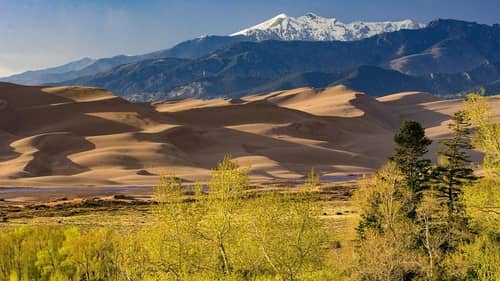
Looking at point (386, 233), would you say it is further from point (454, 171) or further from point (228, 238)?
point (228, 238)

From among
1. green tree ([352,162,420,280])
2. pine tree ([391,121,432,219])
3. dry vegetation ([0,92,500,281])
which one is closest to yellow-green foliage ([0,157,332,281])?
dry vegetation ([0,92,500,281])

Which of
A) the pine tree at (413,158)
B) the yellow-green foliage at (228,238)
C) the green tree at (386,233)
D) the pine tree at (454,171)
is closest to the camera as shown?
the yellow-green foliage at (228,238)

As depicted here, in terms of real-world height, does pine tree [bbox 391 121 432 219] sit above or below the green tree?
above

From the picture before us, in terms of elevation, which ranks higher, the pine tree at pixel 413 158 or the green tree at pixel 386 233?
the pine tree at pixel 413 158

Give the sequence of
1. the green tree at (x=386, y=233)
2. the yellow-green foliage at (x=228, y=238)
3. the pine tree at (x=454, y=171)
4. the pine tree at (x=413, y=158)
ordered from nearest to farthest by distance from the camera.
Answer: the yellow-green foliage at (x=228, y=238)
the green tree at (x=386, y=233)
the pine tree at (x=454, y=171)
the pine tree at (x=413, y=158)

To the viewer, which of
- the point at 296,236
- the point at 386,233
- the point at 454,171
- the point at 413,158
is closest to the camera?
the point at 296,236

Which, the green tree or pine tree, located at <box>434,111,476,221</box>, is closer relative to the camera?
the green tree

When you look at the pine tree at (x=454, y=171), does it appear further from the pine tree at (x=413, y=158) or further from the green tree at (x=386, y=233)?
the green tree at (x=386, y=233)

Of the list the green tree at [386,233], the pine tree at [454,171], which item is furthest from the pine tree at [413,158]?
the pine tree at [454,171]

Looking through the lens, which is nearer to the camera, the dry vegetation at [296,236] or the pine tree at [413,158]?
the dry vegetation at [296,236]

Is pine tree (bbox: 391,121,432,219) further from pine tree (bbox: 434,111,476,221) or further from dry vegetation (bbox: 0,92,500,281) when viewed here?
pine tree (bbox: 434,111,476,221)

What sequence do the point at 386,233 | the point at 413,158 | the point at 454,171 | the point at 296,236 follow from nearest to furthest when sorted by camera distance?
1. the point at 296,236
2. the point at 386,233
3. the point at 454,171
4. the point at 413,158

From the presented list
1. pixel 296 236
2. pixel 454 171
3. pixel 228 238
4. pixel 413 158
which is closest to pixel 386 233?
pixel 454 171

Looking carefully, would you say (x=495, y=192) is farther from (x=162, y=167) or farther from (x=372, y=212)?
(x=162, y=167)
